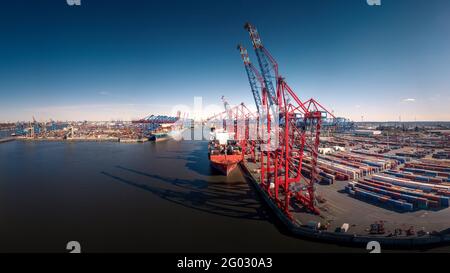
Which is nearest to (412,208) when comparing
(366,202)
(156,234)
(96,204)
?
(366,202)

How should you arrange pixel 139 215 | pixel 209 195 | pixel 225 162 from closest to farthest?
pixel 139 215, pixel 209 195, pixel 225 162

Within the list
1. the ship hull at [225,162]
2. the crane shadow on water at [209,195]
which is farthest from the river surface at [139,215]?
the ship hull at [225,162]

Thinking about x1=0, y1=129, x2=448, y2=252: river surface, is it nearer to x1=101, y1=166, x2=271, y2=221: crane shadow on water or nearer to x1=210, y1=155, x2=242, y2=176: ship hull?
x1=101, y1=166, x2=271, y2=221: crane shadow on water

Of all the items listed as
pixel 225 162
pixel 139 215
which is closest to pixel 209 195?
pixel 139 215

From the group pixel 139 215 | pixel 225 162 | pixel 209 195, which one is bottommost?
pixel 139 215

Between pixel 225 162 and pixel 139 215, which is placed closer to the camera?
pixel 139 215

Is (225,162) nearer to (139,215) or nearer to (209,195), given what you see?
(209,195)

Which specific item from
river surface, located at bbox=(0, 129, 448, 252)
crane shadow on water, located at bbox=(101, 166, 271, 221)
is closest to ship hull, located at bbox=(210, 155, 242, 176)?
river surface, located at bbox=(0, 129, 448, 252)

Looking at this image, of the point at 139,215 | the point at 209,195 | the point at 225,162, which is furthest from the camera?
the point at 225,162
